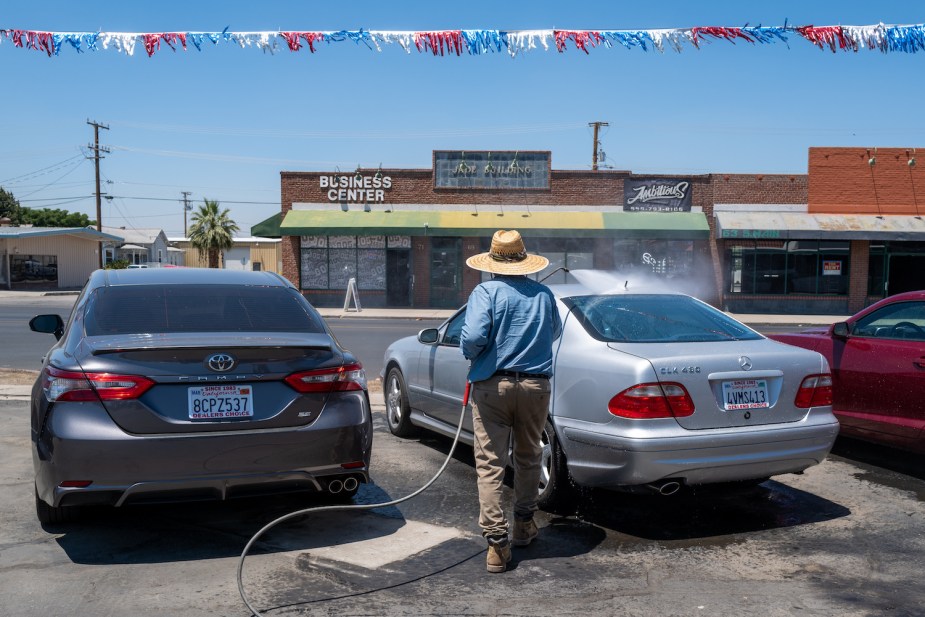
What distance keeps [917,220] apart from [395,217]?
19.5 m

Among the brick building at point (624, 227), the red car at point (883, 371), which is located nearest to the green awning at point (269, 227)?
the brick building at point (624, 227)

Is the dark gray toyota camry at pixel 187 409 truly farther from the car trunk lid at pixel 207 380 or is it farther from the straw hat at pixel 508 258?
the straw hat at pixel 508 258

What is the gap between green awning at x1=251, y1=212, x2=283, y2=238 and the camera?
32.1m

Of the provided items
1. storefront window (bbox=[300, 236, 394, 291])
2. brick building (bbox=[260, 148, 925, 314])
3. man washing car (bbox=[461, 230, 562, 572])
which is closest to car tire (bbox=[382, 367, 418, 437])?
man washing car (bbox=[461, 230, 562, 572])

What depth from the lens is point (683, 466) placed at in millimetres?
4809

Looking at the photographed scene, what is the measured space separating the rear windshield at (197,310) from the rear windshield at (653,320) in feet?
6.00

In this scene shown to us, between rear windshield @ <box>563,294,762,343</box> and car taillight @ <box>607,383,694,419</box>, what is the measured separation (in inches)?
21.2

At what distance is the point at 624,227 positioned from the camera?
3073 cm

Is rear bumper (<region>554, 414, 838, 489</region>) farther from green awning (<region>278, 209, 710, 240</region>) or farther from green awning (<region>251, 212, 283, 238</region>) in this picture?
green awning (<region>251, 212, 283, 238</region>)

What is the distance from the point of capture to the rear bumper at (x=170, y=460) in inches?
170

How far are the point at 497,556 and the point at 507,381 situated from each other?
93 cm

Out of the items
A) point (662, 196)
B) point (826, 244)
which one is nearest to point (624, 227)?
point (662, 196)

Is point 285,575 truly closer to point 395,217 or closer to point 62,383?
point 62,383

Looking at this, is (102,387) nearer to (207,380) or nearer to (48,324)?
(207,380)
